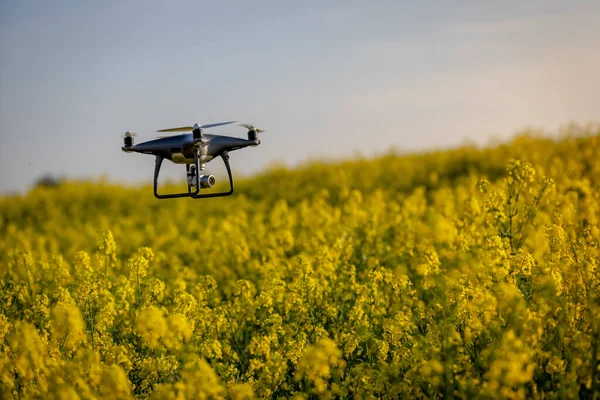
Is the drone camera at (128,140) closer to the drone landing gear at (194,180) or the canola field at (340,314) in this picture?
the drone landing gear at (194,180)

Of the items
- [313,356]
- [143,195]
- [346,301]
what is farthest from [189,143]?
[143,195]

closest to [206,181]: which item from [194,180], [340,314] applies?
[194,180]

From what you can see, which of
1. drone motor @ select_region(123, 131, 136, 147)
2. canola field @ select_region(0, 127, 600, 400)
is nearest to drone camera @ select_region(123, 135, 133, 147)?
drone motor @ select_region(123, 131, 136, 147)

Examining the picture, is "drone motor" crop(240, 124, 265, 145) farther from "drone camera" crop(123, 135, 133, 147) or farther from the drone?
"drone camera" crop(123, 135, 133, 147)

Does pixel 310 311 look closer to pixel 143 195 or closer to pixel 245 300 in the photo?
pixel 245 300

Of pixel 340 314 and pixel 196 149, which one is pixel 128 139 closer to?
pixel 196 149

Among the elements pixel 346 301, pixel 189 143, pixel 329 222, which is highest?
pixel 189 143
